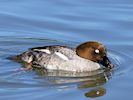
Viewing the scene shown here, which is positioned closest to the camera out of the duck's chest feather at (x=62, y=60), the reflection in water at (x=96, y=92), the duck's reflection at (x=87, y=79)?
the reflection in water at (x=96, y=92)

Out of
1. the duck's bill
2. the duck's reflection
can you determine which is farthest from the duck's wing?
the duck's bill

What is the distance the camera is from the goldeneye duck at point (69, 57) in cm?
1202

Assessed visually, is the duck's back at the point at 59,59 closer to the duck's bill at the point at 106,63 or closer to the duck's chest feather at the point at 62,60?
the duck's chest feather at the point at 62,60

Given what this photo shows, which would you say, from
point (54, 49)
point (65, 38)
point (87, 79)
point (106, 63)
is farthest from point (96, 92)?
point (65, 38)

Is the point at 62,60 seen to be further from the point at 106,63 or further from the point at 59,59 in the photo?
the point at 106,63

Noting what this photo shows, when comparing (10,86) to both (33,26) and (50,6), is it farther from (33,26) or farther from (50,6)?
(50,6)

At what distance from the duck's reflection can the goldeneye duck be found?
17 centimetres

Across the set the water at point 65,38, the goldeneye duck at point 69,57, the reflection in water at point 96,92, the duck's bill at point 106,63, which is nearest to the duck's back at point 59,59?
the goldeneye duck at point 69,57

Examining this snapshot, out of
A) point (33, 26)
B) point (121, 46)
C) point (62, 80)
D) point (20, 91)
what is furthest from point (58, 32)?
point (20, 91)

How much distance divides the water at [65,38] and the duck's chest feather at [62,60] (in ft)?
0.97

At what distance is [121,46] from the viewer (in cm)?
1305

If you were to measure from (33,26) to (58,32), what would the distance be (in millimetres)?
692

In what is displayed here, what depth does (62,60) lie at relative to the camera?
1200cm

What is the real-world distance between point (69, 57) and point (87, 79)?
0.74 metres
